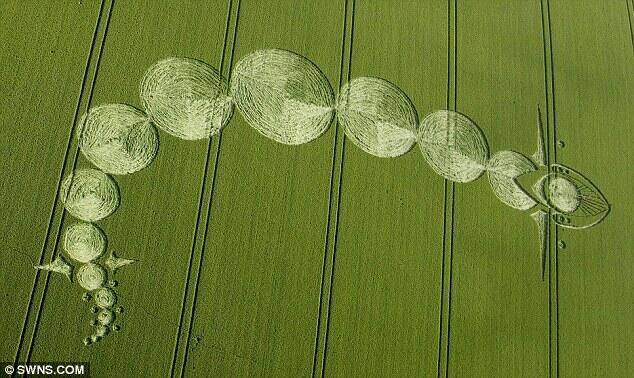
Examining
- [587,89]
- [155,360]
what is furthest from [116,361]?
[587,89]

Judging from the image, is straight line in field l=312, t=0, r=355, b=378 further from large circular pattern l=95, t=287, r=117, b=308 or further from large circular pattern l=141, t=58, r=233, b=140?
large circular pattern l=95, t=287, r=117, b=308

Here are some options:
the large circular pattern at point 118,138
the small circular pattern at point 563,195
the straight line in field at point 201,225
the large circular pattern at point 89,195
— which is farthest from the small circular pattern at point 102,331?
the small circular pattern at point 563,195

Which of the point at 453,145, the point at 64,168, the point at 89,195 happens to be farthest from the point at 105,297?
the point at 453,145

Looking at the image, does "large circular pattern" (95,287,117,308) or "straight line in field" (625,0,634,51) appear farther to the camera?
"straight line in field" (625,0,634,51)

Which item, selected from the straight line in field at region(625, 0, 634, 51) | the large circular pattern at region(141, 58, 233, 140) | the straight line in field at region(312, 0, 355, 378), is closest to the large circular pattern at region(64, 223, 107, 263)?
the large circular pattern at region(141, 58, 233, 140)

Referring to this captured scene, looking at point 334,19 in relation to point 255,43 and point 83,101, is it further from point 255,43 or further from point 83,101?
point 83,101

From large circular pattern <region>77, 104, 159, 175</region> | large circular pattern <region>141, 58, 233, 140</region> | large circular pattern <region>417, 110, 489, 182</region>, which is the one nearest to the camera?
large circular pattern <region>77, 104, 159, 175</region>
